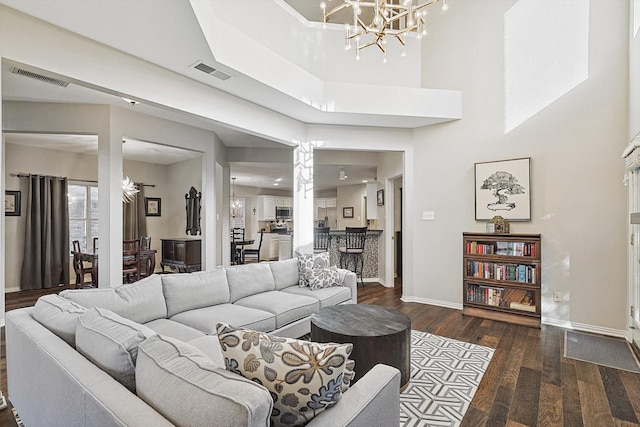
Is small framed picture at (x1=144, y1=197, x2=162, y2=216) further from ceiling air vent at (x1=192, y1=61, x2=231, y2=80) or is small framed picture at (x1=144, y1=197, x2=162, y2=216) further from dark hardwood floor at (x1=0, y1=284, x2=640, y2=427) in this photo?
ceiling air vent at (x1=192, y1=61, x2=231, y2=80)

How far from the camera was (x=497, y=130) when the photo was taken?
177 inches

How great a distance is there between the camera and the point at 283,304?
3170 mm

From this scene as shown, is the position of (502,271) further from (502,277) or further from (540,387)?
(540,387)

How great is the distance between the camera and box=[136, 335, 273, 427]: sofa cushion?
864 millimetres

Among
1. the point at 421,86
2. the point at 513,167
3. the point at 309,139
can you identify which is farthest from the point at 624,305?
the point at 309,139

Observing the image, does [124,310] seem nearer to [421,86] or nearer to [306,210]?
[306,210]

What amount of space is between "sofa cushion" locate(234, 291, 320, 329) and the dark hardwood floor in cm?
150

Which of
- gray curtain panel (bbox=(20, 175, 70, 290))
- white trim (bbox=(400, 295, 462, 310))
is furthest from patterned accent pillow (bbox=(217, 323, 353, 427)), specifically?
gray curtain panel (bbox=(20, 175, 70, 290))

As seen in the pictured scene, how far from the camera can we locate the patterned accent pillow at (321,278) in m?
3.87

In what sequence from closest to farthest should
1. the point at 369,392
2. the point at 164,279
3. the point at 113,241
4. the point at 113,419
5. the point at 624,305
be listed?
the point at 113,419, the point at 369,392, the point at 164,279, the point at 624,305, the point at 113,241

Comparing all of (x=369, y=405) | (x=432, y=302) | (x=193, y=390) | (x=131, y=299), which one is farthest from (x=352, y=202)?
(x=193, y=390)

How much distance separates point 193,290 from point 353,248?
3980mm

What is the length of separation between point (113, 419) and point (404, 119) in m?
4.63

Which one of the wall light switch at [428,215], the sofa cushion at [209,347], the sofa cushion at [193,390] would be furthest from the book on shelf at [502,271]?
the sofa cushion at [193,390]
